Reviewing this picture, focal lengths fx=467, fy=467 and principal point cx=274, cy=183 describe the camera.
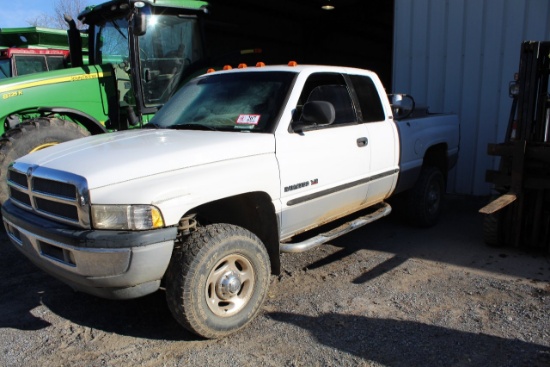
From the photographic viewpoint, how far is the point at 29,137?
5996 millimetres

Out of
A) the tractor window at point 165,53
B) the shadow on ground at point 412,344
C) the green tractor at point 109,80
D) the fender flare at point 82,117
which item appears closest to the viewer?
the shadow on ground at point 412,344

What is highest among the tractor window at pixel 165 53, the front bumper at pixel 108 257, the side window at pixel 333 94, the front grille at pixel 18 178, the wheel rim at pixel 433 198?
the tractor window at pixel 165 53

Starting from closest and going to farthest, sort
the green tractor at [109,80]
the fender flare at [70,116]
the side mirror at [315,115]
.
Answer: the side mirror at [315,115]
the green tractor at [109,80]
the fender flare at [70,116]

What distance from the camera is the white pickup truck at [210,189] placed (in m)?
2.99

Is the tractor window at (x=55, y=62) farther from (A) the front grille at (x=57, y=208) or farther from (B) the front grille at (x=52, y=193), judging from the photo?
(A) the front grille at (x=57, y=208)

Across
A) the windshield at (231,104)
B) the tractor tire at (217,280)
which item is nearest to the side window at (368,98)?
the windshield at (231,104)

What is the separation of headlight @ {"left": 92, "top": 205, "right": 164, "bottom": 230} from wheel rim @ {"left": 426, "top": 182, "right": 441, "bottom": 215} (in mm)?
4238

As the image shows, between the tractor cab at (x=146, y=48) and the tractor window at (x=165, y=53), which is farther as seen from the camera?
the tractor window at (x=165, y=53)

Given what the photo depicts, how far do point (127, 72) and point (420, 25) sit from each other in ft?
16.4

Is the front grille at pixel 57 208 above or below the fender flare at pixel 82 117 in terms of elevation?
below

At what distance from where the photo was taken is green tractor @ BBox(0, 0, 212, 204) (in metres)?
6.15

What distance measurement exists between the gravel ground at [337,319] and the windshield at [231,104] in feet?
5.21

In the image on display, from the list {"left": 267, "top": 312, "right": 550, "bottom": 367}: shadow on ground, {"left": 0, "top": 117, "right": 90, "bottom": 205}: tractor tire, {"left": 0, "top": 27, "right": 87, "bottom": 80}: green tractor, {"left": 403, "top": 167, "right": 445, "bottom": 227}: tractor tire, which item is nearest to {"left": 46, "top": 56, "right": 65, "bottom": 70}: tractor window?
{"left": 0, "top": 27, "right": 87, "bottom": 80}: green tractor

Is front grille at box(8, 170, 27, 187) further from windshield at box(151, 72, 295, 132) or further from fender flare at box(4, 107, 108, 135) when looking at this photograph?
fender flare at box(4, 107, 108, 135)
